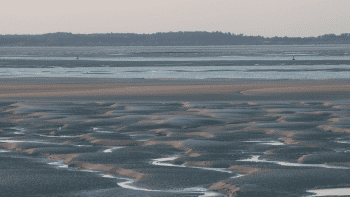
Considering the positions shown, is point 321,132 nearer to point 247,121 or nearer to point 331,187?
point 247,121

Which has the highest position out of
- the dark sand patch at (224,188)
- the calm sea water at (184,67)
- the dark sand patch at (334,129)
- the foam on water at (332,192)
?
the dark sand patch at (224,188)

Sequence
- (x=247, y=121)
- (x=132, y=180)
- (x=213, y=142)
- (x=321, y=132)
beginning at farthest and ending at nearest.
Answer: (x=247, y=121) < (x=321, y=132) < (x=213, y=142) < (x=132, y=180)

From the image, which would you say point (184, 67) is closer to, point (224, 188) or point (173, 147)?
point (173, 147)

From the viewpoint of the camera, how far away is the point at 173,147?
25.1ft

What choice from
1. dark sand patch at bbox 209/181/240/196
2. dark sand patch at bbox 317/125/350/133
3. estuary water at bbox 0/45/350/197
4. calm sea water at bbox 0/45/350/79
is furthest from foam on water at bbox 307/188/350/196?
calm sea water at bbox 0/45/350/79

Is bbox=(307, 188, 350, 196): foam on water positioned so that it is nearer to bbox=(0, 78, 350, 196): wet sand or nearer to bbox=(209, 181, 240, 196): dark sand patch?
bbox=(0, 78, 350, 196): wet sand

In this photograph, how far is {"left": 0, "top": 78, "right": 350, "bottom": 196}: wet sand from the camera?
5367 mm

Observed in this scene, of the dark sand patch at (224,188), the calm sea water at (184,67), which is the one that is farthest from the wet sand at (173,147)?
the calm sea water at (184,67)

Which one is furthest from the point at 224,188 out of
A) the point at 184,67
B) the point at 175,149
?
the point at 184,67

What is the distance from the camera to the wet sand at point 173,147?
5367mm

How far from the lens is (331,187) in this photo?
5289 millimetres

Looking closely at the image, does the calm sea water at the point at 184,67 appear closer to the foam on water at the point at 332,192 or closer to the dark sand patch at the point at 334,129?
the dark sand patch at the point at 334,129

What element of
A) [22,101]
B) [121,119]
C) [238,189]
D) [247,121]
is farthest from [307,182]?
[22,101]

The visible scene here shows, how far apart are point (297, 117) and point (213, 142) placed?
3677 millimetres
